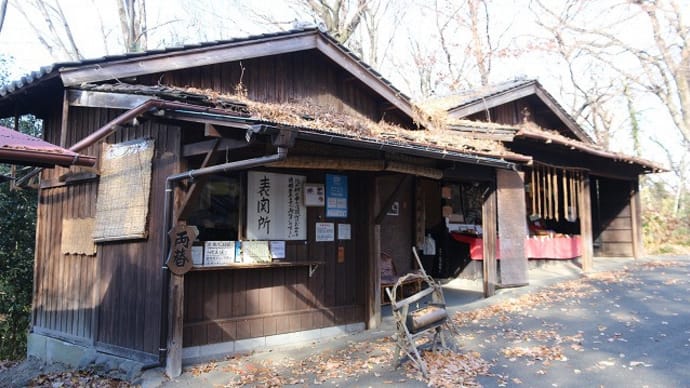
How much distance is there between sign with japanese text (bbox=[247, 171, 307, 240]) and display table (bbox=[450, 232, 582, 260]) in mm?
6180

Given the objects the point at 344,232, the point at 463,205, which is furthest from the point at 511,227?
the point at 344,232


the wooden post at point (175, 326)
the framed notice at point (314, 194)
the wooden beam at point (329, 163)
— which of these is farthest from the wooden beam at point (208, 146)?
the framed notice at point (314, 194)

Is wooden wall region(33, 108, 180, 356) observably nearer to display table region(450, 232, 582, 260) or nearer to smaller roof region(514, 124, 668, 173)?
smaller roof region(514, 124, 668, 173)

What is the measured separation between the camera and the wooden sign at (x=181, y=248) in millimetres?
6391

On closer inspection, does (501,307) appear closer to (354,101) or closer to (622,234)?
(354,101)

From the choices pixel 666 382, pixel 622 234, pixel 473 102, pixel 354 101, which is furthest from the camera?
pixel 622 234

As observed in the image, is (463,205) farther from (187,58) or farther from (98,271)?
(98,271)

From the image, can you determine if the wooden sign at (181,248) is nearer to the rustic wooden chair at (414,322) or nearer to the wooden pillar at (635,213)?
the rustic wooden chair at (414,322)

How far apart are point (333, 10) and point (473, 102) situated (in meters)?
12.2

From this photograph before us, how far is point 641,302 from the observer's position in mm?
9617

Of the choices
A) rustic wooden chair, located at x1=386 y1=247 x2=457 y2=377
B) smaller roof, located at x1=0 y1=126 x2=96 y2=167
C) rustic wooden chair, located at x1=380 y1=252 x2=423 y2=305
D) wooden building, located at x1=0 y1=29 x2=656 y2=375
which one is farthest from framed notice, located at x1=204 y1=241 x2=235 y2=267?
rustic wooden chair, located at x1=380 y1=252 x2=423 y2=305

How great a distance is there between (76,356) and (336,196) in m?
5.06

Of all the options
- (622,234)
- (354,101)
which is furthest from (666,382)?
(622,234)

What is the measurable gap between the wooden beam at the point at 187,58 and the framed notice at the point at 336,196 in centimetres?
251
